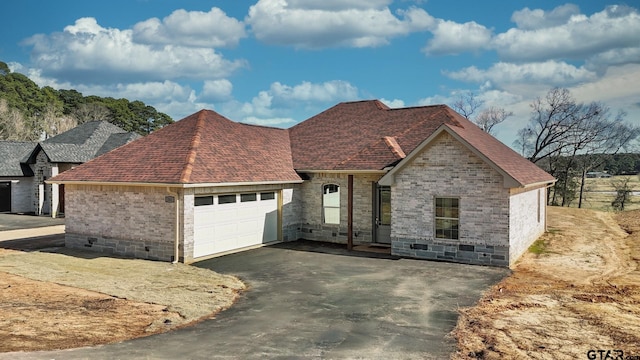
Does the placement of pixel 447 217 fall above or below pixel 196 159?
below

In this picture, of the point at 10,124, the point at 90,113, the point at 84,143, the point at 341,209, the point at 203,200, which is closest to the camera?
the point at 203,200

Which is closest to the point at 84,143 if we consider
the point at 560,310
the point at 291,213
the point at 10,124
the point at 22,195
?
the point at 22,195

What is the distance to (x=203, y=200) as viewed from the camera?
16609 mm

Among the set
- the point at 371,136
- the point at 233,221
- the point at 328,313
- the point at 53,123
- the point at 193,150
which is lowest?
the point at 328,313

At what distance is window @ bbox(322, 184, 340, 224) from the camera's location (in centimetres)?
2061

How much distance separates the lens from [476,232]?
1574 cm

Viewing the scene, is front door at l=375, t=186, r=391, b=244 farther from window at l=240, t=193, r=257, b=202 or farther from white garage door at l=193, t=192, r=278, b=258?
A: window at l=240, t=193, r=257, b=202

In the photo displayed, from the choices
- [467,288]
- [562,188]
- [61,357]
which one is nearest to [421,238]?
[467,288]

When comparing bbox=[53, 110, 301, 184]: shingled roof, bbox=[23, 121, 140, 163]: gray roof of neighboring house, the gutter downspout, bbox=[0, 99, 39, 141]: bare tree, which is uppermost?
bbox=[0, 99, 39, 141]: bare tree

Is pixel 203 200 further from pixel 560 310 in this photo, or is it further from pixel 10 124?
pixel 10 124

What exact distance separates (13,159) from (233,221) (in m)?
25.0

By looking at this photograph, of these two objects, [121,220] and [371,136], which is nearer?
[121,220]

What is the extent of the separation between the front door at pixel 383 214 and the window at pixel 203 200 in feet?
22.5

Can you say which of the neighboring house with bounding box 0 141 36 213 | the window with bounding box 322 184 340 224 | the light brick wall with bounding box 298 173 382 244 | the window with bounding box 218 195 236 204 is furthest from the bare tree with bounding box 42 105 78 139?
the window with bounding box 218 195 236 204
